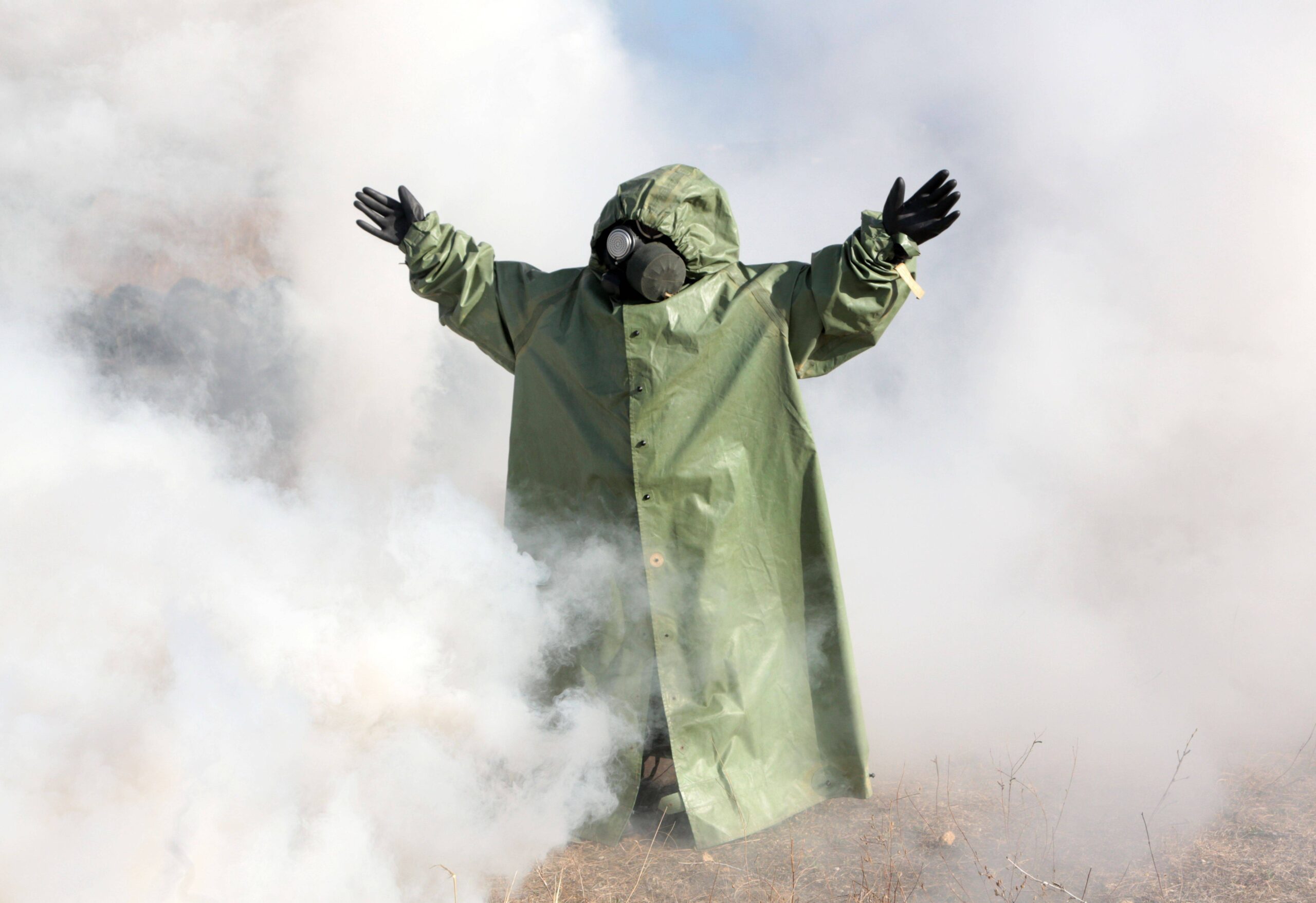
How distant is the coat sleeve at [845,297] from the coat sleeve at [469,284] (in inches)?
37.7

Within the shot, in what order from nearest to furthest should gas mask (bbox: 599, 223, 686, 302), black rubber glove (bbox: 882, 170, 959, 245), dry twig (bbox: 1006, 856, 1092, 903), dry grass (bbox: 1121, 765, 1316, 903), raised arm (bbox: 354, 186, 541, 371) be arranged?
1. dry twig (bbox: 1006, 856, 1092, 903)
2. dry grass (bbox: 1121, 765, 1316, 903)
3. black rubber glove (bbox: 882, 170, 959, 245)
4. gas mask (bbox: 599, 223, 686, 302)
5. raised arm (bbox: 354, 186, 541, 371)

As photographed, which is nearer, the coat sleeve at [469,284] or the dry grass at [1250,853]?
the dry grass at [1250,853]

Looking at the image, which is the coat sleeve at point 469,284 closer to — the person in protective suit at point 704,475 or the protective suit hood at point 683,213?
the person in protective suit at point 704,475

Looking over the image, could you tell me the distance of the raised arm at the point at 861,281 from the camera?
3.04 metres

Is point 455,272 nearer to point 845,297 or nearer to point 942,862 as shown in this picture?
point 845,297

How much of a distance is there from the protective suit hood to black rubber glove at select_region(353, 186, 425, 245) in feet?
2.19

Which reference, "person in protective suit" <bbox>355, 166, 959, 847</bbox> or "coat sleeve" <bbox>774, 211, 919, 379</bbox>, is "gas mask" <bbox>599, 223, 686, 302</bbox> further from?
"coat sleeve" <bbox>774, 211, 919, 379</bbox>

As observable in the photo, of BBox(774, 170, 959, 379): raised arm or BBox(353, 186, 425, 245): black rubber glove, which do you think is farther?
BBox(353, 186, 425, 245): black rubber glove

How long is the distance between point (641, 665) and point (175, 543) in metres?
1.49

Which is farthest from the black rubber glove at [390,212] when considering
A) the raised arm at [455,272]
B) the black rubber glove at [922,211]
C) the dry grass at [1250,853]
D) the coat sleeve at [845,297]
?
the dry grass at [1250,853]

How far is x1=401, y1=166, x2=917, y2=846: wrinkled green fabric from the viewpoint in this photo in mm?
3148

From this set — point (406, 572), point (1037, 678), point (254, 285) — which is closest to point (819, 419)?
point (1037, 678)

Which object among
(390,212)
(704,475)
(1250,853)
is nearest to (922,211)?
(704,475)

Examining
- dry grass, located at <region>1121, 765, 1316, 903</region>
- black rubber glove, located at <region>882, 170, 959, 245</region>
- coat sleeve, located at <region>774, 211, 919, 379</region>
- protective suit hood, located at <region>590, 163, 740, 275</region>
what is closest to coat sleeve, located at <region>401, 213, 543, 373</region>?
protective suit hood, located at <region>590, 163, 740, 275</region>
